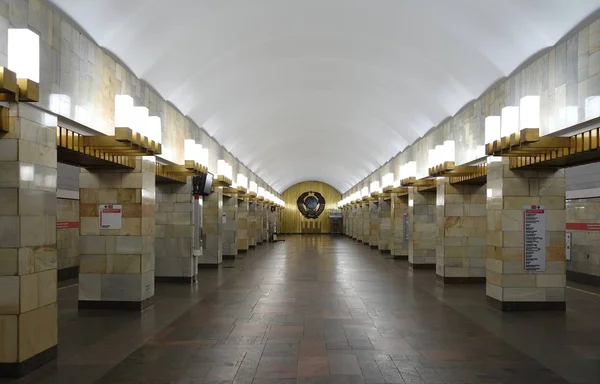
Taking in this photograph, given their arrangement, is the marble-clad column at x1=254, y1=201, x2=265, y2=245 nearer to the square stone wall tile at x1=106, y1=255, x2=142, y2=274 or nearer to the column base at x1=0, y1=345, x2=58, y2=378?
the square stone wall tile at x1=106, y1=255, x2=142, y2=274

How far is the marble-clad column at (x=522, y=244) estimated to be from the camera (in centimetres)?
1002

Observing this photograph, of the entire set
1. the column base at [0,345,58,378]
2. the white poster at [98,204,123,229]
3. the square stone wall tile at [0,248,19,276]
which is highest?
the white poster at [98,204,123,229]

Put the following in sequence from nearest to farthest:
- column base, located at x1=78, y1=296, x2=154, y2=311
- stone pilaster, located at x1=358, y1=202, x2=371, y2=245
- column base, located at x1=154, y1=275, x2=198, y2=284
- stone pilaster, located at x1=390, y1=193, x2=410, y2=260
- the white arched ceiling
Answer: the white arched ceiling → column base, located at x1=78, y1=296, x2=154, y2=311 → column base, located at x1=154, y1=275, x2=198, y2=284 → stone pilaster, located at x1=390, y1=193, x2=410, y2=260 → stone pilaster, located at x1=358, y1=202, x2=371, y2=245

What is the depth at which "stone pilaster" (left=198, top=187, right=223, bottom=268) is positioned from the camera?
1764 cm

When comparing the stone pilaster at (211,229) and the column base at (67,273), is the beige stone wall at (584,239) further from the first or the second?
the column base at (67,273)

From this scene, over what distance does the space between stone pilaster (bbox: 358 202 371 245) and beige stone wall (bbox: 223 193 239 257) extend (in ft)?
41.8

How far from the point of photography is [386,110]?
57.4 feet

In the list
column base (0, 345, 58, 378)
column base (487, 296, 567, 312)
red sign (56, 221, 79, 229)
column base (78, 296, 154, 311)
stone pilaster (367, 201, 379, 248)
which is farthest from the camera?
stone pilaster (367, 201, 379, 248)

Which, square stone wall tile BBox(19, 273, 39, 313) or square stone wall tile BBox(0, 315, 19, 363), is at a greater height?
square stone wall tile BBox(19, 273, 39, 313)

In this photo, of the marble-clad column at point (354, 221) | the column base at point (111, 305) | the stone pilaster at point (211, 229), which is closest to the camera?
the column base at point (111, 305)

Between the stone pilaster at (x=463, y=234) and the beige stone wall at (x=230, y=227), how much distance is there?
10.2m

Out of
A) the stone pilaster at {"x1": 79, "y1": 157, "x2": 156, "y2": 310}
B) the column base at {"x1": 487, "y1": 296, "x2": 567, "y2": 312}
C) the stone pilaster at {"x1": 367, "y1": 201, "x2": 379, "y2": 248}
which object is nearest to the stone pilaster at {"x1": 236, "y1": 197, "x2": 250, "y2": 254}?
the stone pilaster at {"x1": 367, "y1": 201, "x2": 379, "y2": 248}

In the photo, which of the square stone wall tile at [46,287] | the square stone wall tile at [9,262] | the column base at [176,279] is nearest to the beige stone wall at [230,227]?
the column base at [176,279]

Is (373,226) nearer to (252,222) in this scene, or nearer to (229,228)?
(252,222)
